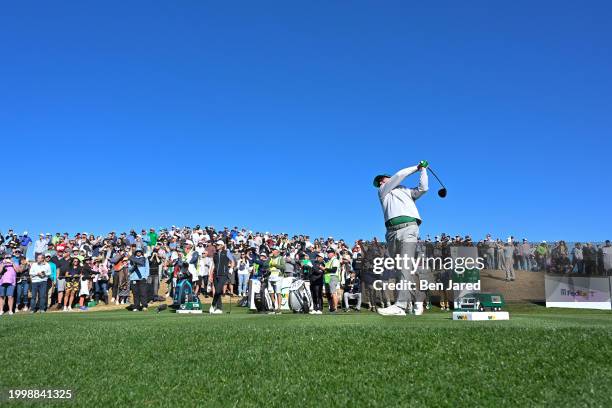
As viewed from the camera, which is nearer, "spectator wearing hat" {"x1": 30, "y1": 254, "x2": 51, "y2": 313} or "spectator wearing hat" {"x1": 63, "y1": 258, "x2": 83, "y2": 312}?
"spectator wearing hat" {"x1": 30, "y1": 254, "x2": 51, "y2": 313}

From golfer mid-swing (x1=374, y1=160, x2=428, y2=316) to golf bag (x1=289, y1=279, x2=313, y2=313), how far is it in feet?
16.1

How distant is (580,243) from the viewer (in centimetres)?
1833

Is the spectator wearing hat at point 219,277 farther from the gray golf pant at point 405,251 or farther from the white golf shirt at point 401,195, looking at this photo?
the white golf shirt at point 401,195

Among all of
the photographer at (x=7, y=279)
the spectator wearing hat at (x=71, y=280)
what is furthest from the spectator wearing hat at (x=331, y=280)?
the photographer at (x=7, y=279)

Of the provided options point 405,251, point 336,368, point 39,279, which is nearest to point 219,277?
point 405,251

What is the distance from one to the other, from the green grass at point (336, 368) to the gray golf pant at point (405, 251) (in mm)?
3415

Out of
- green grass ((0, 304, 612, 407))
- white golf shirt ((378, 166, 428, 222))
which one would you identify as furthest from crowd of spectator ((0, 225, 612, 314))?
green grass ((0, 304, 612, 407))

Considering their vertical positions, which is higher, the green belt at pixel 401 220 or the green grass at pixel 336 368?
the green belt at pixel 401 220

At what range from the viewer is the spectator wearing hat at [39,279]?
19.9 metres

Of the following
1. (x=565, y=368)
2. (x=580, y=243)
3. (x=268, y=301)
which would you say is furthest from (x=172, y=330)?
(x=580, y=243)

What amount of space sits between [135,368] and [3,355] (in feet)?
8.04

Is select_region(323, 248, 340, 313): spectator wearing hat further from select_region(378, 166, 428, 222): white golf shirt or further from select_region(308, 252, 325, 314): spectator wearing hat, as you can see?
→ select_region(378, 166, 428, 222): white golf shirt

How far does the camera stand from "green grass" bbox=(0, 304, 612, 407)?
460 centimetres

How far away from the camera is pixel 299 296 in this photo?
14.7 meters
